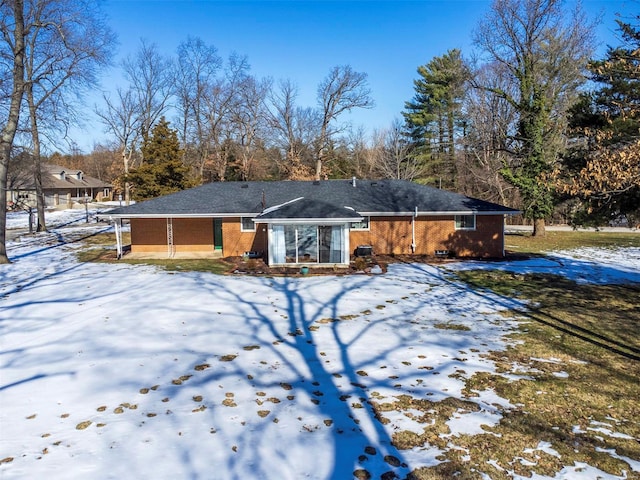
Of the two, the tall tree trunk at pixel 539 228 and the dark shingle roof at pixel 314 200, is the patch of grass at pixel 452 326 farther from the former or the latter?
the tall tree trunk at pixel 539 228

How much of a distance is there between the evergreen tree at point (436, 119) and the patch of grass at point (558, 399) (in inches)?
1282

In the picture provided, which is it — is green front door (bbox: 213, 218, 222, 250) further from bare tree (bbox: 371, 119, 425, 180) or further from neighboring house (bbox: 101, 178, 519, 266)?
bare tree (bbox: 371, 119, 425, 180)

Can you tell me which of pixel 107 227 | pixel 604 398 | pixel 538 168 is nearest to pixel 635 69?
pixel 604 398

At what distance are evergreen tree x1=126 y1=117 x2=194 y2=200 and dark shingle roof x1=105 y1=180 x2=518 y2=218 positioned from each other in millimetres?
5862

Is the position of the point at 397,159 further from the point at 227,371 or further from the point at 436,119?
the point at 227,371

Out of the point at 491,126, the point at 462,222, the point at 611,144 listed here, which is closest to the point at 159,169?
the point at 462,222

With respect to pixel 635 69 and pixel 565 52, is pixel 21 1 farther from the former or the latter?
pixel 565 52

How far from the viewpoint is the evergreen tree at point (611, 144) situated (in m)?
9.84

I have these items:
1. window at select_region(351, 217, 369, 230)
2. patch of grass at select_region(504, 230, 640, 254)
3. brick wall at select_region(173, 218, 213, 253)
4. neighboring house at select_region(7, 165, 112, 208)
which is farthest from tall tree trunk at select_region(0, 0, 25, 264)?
neighboring house at select_region(7, 165, 112, 208)

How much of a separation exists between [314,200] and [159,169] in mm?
13548

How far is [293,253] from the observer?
1916 cm

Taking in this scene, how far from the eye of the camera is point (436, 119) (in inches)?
1702

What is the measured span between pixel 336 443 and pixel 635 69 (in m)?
10.1

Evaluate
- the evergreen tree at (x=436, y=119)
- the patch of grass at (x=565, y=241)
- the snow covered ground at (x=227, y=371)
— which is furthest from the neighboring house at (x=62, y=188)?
the patch of grass at (x=565, y=241)
